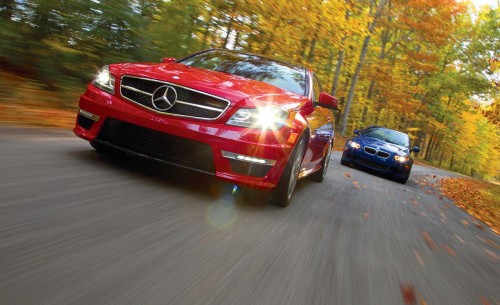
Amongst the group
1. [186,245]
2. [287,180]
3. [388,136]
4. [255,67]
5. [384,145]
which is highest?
[255,67]

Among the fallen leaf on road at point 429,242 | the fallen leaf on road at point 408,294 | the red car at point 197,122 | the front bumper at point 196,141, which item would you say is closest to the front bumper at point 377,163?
the fallen leaf on road at point 429,242

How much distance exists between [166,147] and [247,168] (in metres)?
0.70

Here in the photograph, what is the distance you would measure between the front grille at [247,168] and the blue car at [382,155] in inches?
310

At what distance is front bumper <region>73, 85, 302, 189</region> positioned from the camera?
3.65 metres

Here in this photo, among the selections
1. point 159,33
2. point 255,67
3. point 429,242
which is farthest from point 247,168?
point 159,33

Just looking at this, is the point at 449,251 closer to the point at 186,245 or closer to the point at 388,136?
the point at 186,245

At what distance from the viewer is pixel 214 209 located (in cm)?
364

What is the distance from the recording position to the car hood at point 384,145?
11.2 meters

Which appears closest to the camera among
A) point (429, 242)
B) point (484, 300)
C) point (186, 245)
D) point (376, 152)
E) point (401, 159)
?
point (186, 245)

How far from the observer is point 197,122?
3.67 meters

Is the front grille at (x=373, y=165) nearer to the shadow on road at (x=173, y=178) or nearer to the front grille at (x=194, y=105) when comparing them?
the shadow on road at (x=173, y=178)

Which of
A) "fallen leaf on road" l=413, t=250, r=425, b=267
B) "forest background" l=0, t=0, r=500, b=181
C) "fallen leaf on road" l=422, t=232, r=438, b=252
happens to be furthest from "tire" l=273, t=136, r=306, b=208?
"forest background" l=0, t=0, r=500, b=181

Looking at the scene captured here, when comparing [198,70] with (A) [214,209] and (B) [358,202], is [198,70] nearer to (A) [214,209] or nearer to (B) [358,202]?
(A) [214,209]

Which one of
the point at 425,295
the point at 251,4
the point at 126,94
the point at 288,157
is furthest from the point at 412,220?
the point at 251,4
